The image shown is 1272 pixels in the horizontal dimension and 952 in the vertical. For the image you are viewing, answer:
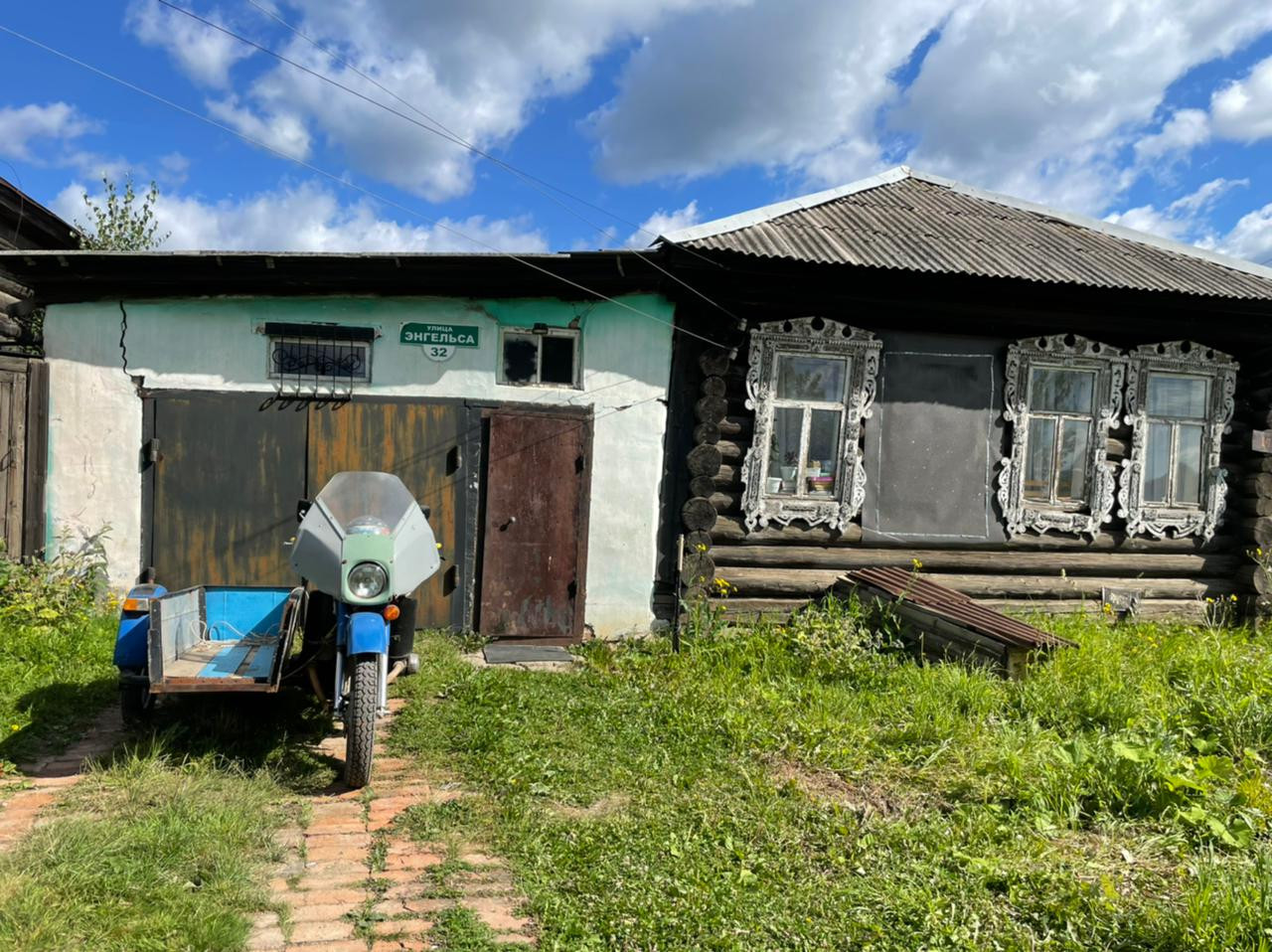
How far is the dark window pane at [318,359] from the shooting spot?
253 inches

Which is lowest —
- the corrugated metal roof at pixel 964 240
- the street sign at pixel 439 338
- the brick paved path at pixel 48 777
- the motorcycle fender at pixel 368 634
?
the brick paved path at pixel 48 777

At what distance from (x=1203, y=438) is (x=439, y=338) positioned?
25.1 ft

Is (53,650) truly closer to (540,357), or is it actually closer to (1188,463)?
(540,357)

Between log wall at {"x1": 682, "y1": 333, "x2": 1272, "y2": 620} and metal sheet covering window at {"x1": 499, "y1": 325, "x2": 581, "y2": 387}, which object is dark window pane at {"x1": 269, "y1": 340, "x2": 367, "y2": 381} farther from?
log wall at {"x1": 682, "y1": 333, "x2": 1272, "y2": 620}

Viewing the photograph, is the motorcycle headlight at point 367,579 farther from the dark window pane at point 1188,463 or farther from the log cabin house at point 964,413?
the dark window pane at point 1188,463

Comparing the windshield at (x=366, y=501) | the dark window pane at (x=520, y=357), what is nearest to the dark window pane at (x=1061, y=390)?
the dark window pane at (x=520, y=357)

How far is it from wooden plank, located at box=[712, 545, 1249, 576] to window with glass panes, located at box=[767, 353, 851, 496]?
23.5 inches

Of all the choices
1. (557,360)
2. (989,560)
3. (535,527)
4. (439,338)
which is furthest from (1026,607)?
(439,338)

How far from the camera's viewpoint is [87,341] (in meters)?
6.21

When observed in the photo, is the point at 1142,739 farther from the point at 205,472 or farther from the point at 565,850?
the point at 205,472

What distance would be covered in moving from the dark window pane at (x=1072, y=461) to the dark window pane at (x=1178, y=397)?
81 centimetres

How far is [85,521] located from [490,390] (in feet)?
11.3

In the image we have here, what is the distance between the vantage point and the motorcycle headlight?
152 inches

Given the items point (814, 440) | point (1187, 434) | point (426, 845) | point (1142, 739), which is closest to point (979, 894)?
point (1142, 739)
